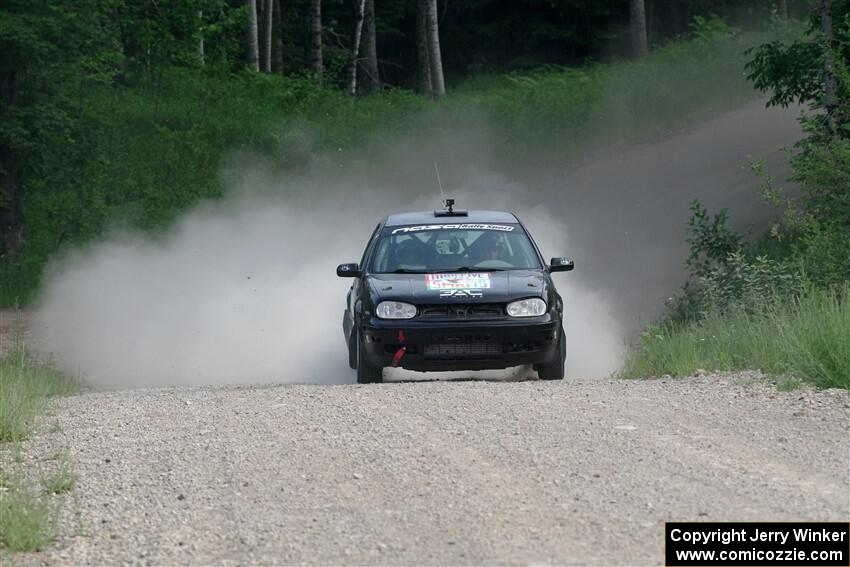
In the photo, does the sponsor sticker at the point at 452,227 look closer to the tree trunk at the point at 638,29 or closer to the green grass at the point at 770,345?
the green grass at the point at 770,345

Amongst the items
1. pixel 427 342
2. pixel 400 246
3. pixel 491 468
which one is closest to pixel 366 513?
pixel 491 468

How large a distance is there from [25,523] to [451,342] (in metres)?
5.65

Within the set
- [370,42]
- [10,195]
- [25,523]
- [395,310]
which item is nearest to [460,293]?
[395,310]

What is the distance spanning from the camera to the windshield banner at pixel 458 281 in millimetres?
13008

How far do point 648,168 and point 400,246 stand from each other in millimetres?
17657

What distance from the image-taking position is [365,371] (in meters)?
13.1

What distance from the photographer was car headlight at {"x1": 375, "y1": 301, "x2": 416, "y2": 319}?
42.0 feet

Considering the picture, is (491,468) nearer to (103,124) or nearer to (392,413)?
(392,413)

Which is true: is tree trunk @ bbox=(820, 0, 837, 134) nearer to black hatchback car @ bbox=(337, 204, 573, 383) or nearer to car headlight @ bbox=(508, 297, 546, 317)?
black hatchback car @ bbox=(337, 204, 573, 383)

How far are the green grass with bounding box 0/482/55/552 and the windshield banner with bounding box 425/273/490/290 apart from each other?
555 cm

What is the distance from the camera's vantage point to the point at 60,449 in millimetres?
9875

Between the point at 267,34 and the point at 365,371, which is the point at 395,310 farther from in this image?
the point at 267,34

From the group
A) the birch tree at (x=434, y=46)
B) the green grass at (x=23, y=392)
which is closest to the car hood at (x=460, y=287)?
the green grass at (x=23, y=392)

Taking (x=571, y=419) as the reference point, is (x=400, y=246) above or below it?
above
